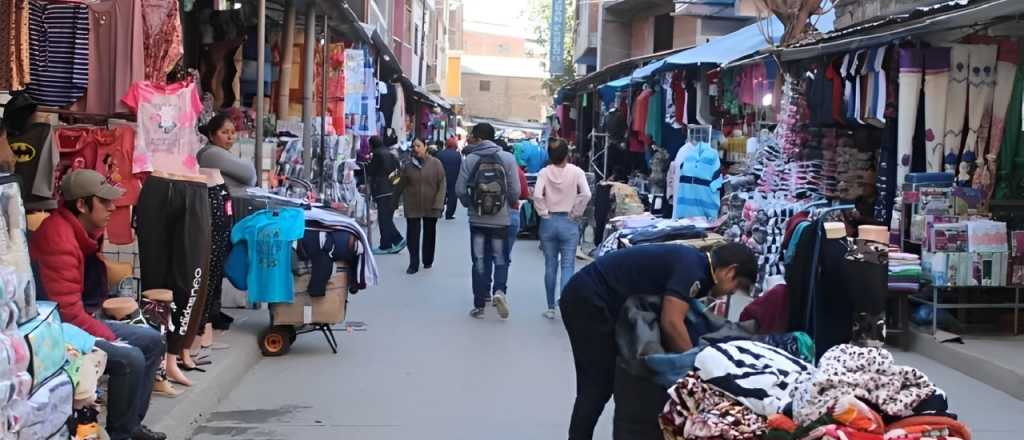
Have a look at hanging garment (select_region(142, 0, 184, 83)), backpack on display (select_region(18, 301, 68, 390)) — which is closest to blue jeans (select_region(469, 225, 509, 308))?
hanging garment (select_region(142, 0, 184, 83))

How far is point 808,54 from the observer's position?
12.4 m

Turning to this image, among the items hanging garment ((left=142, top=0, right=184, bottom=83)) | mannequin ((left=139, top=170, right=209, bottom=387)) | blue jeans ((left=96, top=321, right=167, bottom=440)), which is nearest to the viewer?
blue jeans ((left=96, top=321, right=167, bottom=440))

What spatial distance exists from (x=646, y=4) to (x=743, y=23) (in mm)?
7425

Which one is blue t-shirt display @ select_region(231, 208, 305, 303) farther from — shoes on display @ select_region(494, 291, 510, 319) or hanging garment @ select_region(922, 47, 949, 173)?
hanging garment @ select_region(922, 47, 949, 173)

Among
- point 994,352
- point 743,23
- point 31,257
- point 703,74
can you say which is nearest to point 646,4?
point 743,23

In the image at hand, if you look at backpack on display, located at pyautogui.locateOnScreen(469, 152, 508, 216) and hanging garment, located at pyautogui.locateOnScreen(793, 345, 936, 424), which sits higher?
backpack on display, located at pyautogui.locateOnScreen(469, 152, 508, 216)

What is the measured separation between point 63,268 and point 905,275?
→ 7247 millimetres

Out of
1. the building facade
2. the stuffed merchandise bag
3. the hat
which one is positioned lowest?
the stuffed merchandise bag

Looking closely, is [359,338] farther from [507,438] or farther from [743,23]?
[743,23]

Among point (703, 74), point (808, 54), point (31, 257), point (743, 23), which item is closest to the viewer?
point (31, 257)

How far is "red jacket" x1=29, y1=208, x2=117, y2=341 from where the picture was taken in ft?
20.4

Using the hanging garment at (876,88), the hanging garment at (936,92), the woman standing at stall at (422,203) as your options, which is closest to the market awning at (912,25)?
the hanging garment at (876,88)

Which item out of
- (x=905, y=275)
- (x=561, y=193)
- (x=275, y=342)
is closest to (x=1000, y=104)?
(x=905, y=275)

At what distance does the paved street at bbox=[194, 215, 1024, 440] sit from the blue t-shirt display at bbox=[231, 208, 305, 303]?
0.62m
